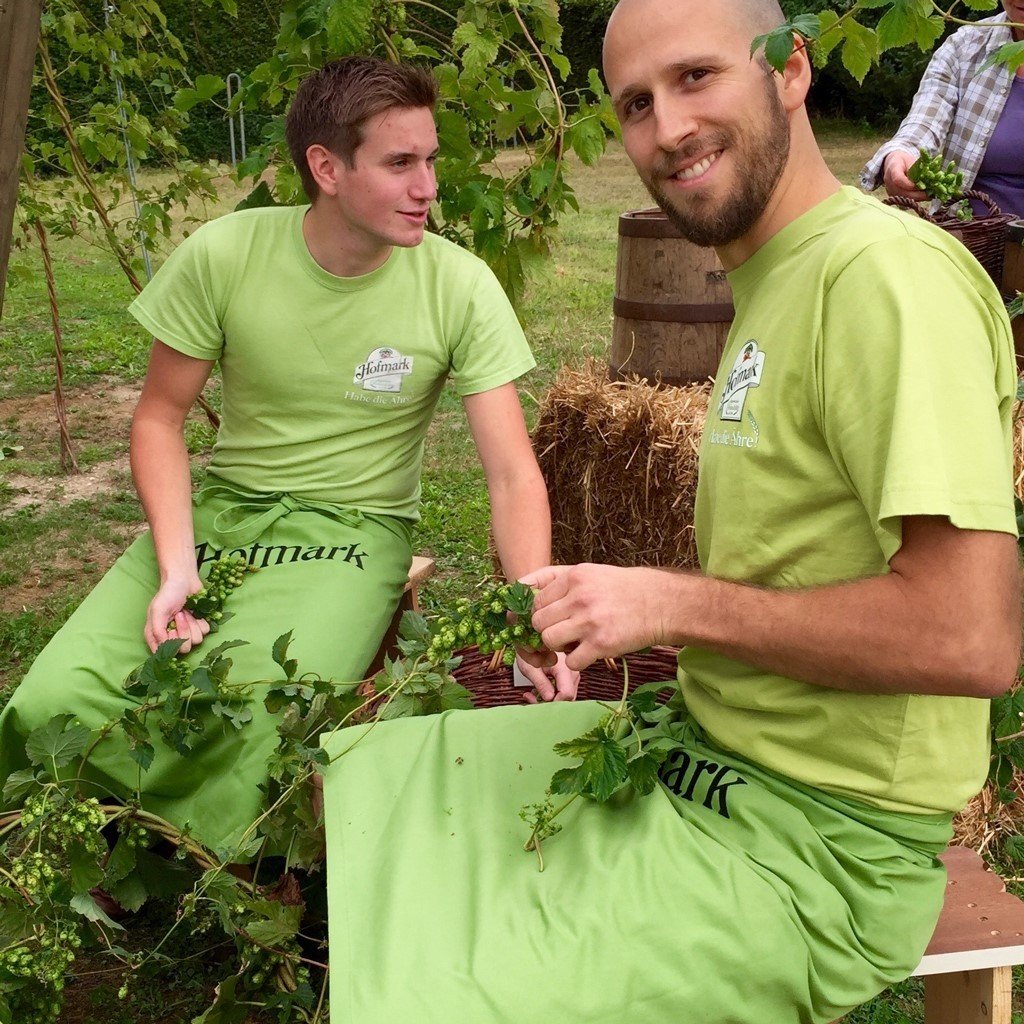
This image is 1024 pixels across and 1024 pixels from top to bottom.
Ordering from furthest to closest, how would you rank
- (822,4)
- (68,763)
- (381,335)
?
(822,4) → (381,335) → (68,763)

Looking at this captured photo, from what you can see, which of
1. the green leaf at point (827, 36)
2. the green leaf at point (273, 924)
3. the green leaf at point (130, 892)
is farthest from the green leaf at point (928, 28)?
the green leaf at point (130, 892)

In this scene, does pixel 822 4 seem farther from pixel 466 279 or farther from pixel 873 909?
pixel 873 909

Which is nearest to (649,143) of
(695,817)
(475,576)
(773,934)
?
(695,817)

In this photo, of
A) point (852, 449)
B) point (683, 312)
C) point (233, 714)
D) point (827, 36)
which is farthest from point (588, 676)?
point (683, 312)

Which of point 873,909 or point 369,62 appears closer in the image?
point 873,909

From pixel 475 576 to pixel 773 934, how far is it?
376 centimetres

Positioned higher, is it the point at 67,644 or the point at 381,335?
the point at 381,335

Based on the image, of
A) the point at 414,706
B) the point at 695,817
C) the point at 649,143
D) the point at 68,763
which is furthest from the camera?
the point at 68,763

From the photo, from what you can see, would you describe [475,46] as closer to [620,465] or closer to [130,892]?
[620,465]

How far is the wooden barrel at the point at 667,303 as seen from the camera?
13.5 ft

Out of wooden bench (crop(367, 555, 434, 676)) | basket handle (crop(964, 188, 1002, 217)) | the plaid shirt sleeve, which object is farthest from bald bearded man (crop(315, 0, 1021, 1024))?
the plaid shirt sleeve

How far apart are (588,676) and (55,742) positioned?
1092 millimetres

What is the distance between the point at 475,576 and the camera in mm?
5266

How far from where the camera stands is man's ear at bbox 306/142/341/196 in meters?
2.88
